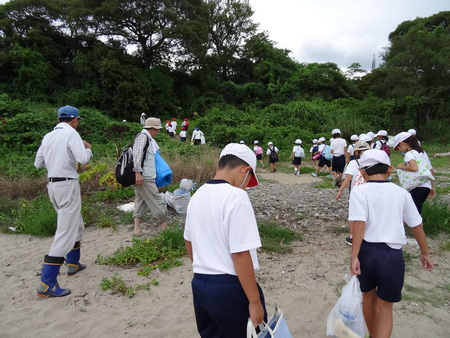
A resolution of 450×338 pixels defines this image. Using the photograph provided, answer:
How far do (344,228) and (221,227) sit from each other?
4.25 metres

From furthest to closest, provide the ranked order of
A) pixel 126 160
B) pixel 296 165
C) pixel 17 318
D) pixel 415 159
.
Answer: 1. pixel 296 165
2. pixel 126 160
3. pixel 415 159
4. pixel 17 318

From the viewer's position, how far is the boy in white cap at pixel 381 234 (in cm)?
227

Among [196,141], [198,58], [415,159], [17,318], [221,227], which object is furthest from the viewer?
[198,58]

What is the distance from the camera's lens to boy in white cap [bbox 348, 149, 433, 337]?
2.27m

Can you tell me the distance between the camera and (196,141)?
16.1 meters

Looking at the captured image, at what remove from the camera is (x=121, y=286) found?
351 cm

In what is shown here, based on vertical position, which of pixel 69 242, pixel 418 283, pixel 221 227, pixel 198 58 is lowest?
pixel 418 283

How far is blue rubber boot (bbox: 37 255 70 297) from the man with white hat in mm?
1531

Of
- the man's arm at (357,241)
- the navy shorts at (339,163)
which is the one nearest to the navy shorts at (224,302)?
the man's arm at (357,241)

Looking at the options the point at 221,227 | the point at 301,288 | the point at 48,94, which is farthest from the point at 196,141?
the point at 48,94

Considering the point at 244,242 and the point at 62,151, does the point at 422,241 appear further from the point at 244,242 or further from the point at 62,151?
the point at 62,151

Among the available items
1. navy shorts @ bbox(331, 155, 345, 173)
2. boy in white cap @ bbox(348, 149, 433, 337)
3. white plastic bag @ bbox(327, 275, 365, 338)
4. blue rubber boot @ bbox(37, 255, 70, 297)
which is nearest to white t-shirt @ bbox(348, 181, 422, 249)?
boy in white cap @ bbox(348, 149, 433, 337)

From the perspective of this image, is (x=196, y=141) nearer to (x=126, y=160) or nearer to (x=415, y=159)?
(x=126, y=160)

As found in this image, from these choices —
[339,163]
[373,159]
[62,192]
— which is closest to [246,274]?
[373,159]
